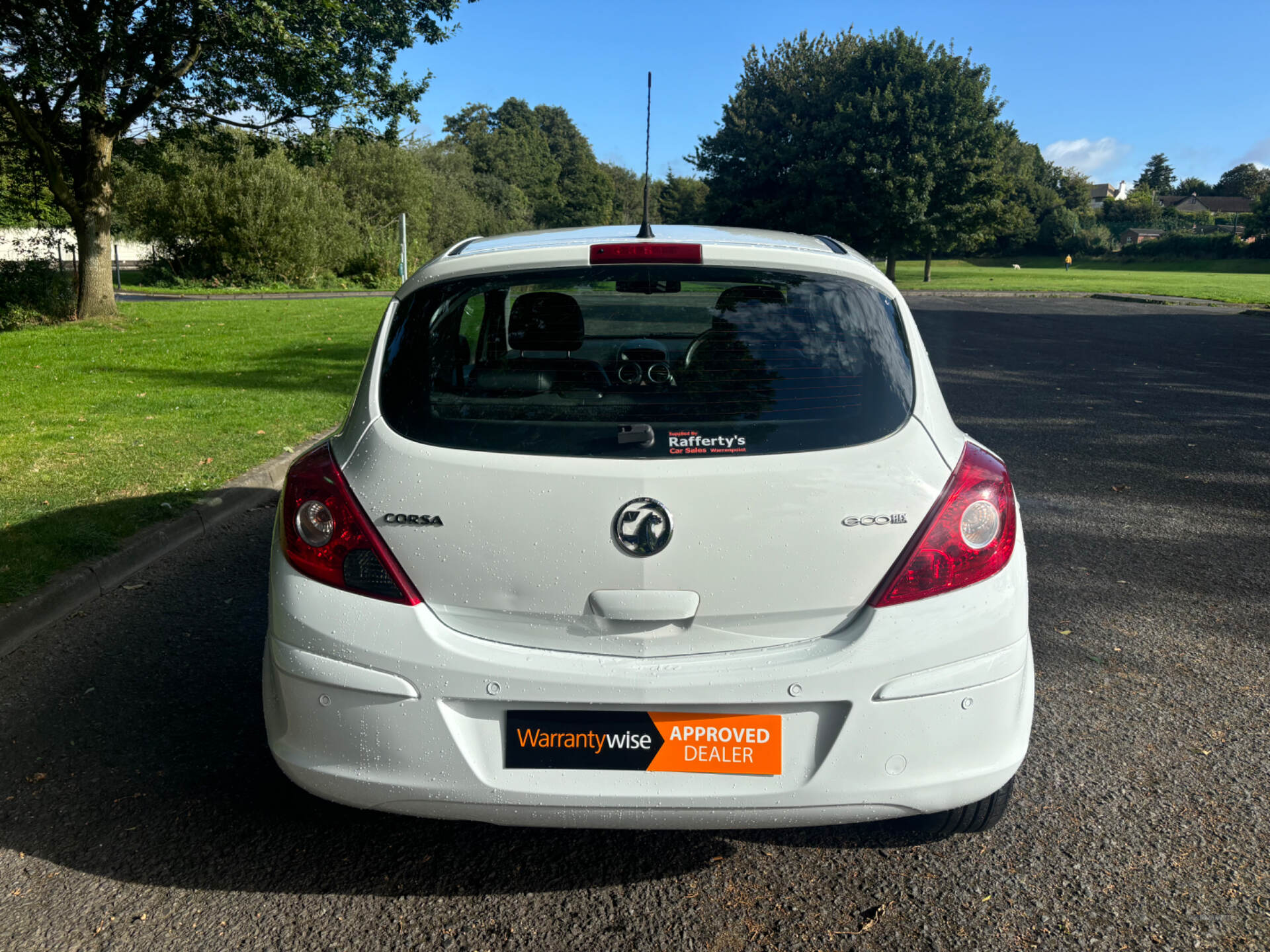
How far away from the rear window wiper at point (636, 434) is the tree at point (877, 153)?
50844 mm

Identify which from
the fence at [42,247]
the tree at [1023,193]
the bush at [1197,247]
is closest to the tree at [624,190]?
the tree at [1023,193]

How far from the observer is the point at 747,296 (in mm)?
2777

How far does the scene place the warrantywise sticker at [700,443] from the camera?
241 centimetres

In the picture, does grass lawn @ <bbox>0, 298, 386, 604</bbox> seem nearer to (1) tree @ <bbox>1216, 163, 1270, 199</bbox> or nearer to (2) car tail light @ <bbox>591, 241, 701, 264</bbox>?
(2) car tail light @ <bbox>591, 241, 701, 264</bbox>

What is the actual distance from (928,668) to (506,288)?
1.43m

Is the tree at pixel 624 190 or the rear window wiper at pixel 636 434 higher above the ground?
the tree at pixel 624 190

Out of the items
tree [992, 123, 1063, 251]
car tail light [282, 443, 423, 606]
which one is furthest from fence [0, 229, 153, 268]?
tree [992, 123, 1063, 251]

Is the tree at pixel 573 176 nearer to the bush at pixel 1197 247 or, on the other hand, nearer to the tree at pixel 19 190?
→ the bush at pixel 1197 247

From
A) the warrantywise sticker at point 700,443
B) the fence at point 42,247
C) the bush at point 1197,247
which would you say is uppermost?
the bush at point 1197,247

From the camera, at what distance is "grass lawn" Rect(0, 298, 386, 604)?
576cm

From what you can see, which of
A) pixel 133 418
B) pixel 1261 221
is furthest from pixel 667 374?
pixel 1261 221

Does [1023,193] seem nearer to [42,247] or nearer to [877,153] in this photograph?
[877,153]

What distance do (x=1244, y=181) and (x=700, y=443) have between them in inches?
6895

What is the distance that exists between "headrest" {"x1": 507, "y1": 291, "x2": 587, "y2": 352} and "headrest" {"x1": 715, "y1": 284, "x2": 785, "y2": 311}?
419 millimetres
